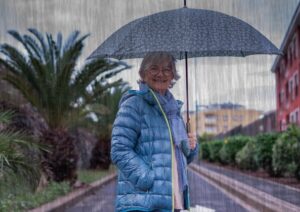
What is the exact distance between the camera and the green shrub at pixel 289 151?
1712cm

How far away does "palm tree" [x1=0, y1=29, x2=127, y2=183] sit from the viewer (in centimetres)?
1337

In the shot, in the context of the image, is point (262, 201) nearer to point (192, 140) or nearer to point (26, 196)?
point (26, 196)

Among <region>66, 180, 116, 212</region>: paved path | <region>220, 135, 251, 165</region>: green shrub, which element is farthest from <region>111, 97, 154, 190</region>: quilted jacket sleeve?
<region>220, 135, 251, 165</region>: green shrub

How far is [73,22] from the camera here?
7309 mm

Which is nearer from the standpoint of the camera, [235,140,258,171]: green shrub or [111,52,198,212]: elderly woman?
[111,52,198,212]: elderly woman

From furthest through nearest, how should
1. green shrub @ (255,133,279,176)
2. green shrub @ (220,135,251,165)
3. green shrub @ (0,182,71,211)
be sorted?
green shrub @ (220,135,251,165) < green shrub @ (255,133,279,176) < green shrub @ (0,182,71,211)

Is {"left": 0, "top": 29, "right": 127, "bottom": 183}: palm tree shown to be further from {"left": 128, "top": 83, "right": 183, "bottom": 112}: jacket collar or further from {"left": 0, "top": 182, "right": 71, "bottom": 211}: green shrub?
{"left": 128, "top": 83, "right": 183, "bottom": 112}: jacket collar

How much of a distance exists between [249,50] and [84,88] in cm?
1154

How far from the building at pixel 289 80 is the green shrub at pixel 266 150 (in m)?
7.63

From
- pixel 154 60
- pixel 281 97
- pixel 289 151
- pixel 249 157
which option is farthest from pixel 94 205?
pixel 281 97

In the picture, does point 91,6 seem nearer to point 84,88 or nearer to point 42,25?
point 42,25

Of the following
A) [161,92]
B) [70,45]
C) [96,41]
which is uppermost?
[70,45]

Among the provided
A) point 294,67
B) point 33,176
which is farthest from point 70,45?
point 294,67

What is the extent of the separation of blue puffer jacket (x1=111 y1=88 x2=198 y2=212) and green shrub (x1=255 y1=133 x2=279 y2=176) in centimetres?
1842
